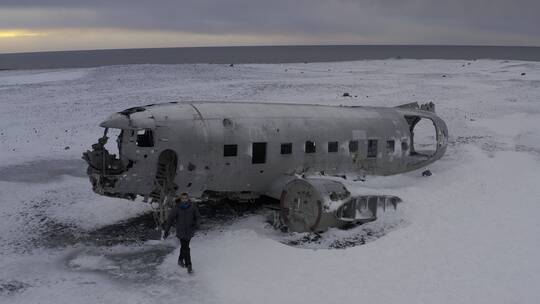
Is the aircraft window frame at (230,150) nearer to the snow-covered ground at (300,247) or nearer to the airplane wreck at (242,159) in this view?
the airplane wreck at (242,159)

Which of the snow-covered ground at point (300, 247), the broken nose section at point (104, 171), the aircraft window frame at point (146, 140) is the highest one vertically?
the aircraft window frame at point (146, 140)

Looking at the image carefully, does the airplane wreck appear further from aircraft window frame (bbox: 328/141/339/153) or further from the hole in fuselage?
the hole in fuselage

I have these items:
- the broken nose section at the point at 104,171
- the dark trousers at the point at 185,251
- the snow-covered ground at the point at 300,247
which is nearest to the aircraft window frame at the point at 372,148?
the snow-covered ground at the point at 300,247

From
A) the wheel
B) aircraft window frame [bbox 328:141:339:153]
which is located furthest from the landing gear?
aircraft window frame [bbox 328:141:339:153]

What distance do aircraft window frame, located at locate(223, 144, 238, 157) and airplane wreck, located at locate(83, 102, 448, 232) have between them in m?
0.03

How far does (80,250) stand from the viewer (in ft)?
51.3

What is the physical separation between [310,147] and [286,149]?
106 cm

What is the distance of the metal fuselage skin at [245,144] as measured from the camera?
1656cm

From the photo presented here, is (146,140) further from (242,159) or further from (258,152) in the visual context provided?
(258,152)

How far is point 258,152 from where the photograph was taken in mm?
17984

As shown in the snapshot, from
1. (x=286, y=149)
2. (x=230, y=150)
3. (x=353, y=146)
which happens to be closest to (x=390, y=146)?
(x=353, y=146)

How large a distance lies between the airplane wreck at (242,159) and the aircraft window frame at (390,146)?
5.34 feet

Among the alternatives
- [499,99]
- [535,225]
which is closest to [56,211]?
[535,225]

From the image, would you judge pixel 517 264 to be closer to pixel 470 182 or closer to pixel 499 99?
pixel 470 182
